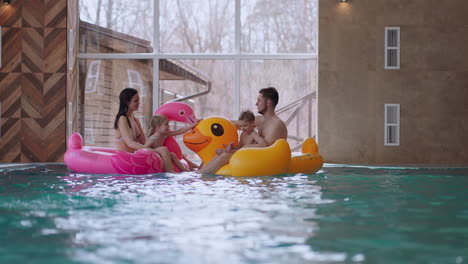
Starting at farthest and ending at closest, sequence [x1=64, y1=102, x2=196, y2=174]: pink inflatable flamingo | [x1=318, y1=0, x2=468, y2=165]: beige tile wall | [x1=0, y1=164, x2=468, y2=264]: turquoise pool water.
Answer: [x1=318, y1=0, x2=468, y2=165]: beige tile wall < [x1=64, y1=102, x2=196, y2=174]: pink inflatable flamingo < [x1=0, y1=164, x2=468, y2=264]: turquoise pool water

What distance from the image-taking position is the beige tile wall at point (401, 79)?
31.0 ft

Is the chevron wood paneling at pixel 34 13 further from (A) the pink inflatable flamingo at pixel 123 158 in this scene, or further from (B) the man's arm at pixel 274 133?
(B) the man's arm at pixel 274 133

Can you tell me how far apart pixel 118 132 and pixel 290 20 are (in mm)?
4944

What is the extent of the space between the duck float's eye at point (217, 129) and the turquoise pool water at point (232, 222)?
1195 mm

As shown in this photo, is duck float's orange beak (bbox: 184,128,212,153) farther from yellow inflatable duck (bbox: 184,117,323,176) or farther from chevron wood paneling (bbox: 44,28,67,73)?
chevron wood paneling (bbox: 44,28,67,73)

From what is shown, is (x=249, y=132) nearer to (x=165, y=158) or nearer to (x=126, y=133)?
(x=165, y=158)

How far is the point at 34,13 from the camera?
31.4ft

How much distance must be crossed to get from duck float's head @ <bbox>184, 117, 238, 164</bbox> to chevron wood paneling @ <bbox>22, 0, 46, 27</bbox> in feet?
16.5

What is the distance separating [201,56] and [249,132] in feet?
13.8

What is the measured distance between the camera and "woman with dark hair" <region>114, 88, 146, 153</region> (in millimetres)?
6199

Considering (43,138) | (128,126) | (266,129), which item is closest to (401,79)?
(266,129)

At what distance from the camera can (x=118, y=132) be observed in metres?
6.36

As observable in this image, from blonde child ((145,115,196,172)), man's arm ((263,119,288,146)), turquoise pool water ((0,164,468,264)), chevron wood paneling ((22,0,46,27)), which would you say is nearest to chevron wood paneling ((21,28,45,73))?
chevron wood paneling ((22,0,46,27))

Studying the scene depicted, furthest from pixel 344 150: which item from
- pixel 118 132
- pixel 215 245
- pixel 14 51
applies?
pixel 215 245
